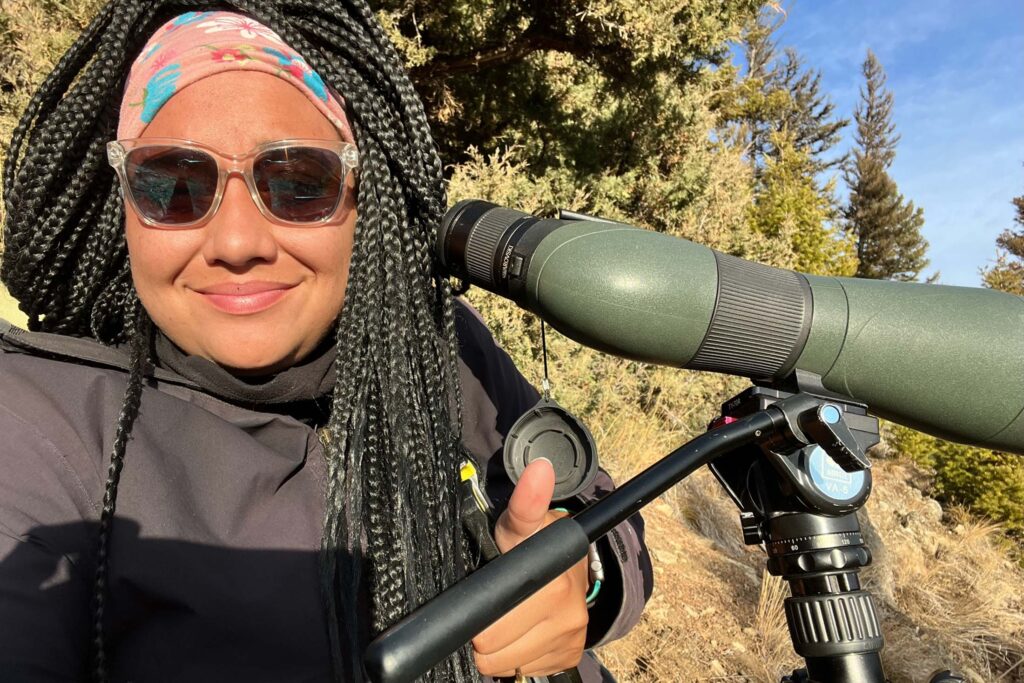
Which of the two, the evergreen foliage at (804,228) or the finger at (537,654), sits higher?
the evergreen foliage at (804,228)

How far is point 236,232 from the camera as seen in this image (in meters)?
1.05

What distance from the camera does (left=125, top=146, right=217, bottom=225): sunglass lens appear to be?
1.03 metres

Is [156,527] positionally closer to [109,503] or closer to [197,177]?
[109,503]

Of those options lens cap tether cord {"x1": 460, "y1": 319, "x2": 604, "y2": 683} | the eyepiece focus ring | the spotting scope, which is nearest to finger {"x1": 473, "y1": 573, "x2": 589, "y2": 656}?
lens cap tether cord {"x1": 460, "y1": 319, "x2": 604, "y2": 683}

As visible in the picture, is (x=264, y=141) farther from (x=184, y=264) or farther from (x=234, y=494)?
(x=234, y=494)

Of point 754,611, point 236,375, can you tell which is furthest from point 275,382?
point 754,611

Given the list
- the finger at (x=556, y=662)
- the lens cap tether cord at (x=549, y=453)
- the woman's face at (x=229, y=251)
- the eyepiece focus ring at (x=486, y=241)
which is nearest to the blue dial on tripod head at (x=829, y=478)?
the lens cap tether cord at (x=549, y=453)

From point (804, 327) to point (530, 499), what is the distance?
0.46 meters

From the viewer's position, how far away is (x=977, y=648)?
3.71 metres

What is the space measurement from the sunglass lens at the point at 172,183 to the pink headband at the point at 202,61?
0.27 feet

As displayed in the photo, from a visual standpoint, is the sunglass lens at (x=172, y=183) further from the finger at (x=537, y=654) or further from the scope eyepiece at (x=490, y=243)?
the finger at (x=537, y=654)

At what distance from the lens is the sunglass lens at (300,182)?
3.49 feet

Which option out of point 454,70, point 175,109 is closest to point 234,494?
point 175,109

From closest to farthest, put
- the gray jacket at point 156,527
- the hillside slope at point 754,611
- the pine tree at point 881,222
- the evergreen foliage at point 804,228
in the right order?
the gray jacket at point 156,527 → the hillside slope at point 754,611 → the evergreen foliage at point 804,228 → the pine tree at point 881,222
